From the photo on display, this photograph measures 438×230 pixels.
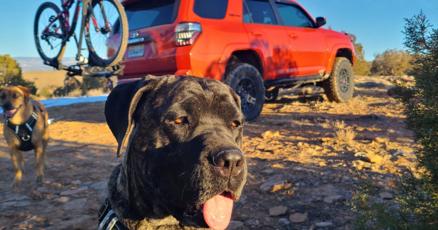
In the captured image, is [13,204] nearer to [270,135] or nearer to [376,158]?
[270,135]

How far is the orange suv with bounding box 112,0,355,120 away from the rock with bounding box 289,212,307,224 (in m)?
3.17

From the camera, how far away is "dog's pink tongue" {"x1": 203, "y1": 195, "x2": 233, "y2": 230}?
210 centimetres

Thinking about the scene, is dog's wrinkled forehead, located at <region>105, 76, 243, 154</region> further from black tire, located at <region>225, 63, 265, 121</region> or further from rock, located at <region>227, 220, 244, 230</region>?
black tire, located at <region>225, 63, 265, 121</region>

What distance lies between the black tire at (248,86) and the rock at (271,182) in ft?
8.32

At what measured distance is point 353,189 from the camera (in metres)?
3.58

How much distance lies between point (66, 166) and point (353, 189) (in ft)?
12.2

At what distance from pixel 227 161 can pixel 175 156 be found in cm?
33

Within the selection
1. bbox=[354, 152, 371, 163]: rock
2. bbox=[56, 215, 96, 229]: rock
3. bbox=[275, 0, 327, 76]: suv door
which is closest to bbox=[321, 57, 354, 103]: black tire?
bbox=[275, 0, 327, 76]: suv door

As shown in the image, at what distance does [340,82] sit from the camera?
9305 millimetres

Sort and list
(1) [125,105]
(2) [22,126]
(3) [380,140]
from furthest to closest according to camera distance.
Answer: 1. (2) [22,126]
2. (3) [380,140]
3. (1) [125,105]

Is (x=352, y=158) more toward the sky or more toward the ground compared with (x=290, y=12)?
more toward the ground

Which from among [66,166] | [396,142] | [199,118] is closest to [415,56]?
[199,118]

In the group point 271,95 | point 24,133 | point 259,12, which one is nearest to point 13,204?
point 24,133

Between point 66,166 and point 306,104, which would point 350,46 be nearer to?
point 306,104
